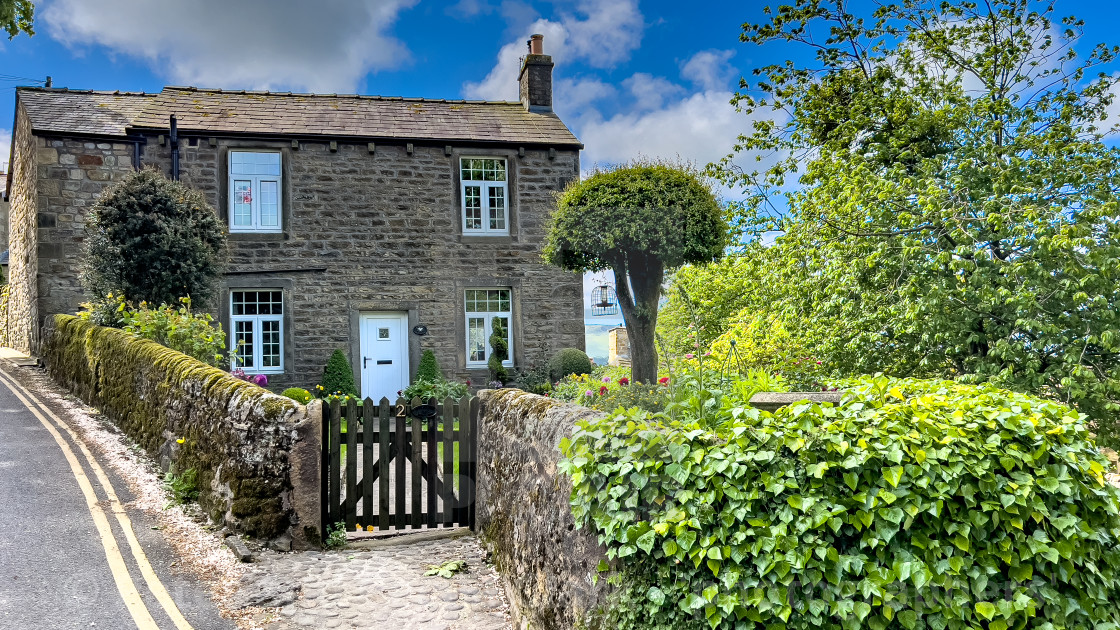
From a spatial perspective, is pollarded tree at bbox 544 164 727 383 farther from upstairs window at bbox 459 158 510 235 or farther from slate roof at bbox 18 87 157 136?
slate roof at bbox 18 87 157 136

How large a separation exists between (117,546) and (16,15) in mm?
13851

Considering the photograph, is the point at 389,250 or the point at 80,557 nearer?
the point at 80,557

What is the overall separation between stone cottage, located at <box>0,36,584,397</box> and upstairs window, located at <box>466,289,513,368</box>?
0.03 m

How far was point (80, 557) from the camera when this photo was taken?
6.20m

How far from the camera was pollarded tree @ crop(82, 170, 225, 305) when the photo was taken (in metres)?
13.1

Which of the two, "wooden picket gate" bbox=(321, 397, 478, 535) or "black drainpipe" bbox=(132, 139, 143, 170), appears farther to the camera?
"black drainpipe" bbox=(132, 139, 143, 170)

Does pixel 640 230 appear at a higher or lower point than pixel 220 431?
higher

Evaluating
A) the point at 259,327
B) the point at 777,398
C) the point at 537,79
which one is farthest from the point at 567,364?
the point at 777,398

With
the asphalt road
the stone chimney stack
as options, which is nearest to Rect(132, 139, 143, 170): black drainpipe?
the stone chimney stack

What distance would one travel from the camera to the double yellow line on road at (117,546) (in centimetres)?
532

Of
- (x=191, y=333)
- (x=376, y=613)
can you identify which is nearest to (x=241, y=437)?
(x=376, y=613)

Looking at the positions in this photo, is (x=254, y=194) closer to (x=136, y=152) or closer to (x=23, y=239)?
(x=136, y=152)

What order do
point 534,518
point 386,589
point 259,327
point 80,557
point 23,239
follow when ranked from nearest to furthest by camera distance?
point 534,518, point 386,589, point 80,557, point 259,327, point 23,239

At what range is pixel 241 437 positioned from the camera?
22.2 feet
